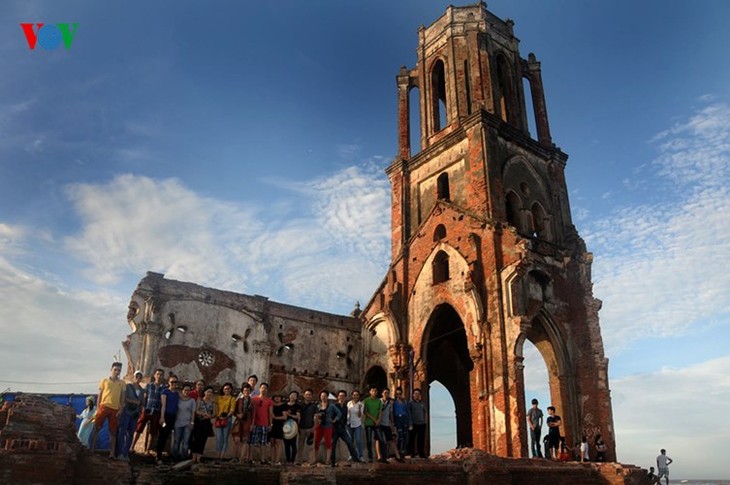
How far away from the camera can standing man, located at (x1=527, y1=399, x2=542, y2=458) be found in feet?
50.8

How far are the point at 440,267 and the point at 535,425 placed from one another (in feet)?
26.3

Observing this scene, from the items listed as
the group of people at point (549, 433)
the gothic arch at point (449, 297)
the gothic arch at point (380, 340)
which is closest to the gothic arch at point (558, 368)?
the gothic arch at point (449, 297)

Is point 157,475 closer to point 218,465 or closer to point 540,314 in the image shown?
point 218,465

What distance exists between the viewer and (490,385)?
18359 mm

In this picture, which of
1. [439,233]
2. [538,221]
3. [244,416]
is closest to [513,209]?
[538,221]

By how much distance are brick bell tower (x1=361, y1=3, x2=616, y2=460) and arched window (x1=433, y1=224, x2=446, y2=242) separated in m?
0.05

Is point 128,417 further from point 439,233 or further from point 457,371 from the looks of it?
point 457,371

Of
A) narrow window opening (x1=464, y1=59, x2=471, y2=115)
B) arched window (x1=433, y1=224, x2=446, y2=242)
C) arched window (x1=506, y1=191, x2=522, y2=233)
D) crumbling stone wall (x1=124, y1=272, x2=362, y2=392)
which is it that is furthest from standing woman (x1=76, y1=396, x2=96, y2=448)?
narrow window opening (x1=464, y1=59, x2=471, y2=115)

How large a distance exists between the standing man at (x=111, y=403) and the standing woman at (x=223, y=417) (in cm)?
171

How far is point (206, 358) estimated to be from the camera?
792 inches

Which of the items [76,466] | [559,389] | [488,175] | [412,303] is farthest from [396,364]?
[76,466]

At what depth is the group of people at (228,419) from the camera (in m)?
9.81

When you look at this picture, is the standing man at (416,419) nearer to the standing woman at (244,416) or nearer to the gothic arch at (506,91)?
the standing woman at (244,416)

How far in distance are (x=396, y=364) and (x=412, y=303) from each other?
7.86 feet
